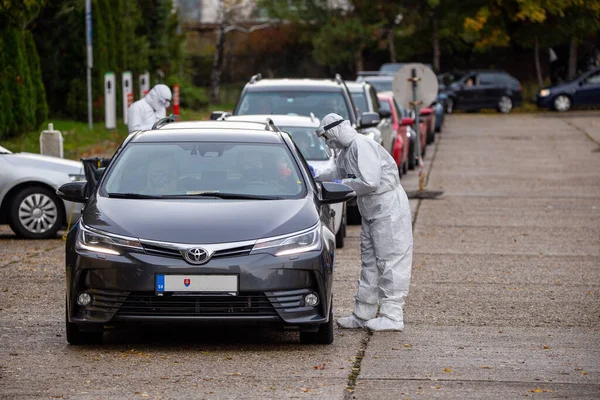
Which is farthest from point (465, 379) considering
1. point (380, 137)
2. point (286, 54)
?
point (286, 54)

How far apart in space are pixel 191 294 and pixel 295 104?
9460mm

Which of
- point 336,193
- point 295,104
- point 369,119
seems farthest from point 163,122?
point 295,104

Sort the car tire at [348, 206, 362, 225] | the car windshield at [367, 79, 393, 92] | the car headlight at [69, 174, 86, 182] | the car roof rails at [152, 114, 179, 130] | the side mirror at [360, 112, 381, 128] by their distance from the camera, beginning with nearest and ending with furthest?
the car roof rails at [152, 114, 179, 130] → the car headlight at [69, 174, 86, 182] → the side mirror at [360, 112, 381, 128] → the car tire at [348, 206, 362, 225] → the car windshield at [367, 79, 393, 92]

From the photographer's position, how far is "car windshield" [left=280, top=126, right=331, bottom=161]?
15.0m

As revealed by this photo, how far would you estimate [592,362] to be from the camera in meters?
8.16

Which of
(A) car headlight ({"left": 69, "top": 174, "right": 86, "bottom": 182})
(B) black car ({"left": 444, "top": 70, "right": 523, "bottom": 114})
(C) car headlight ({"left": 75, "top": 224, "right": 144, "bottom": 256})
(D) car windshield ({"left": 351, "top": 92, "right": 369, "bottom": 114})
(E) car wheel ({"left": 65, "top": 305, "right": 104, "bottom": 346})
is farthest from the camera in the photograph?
(B) black car ({"left": 444, "top": 70, "right": 523, "bottom": 114})

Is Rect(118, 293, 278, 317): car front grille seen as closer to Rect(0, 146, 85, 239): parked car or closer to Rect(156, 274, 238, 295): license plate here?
Rect(156, 274, 238, 295): license plate

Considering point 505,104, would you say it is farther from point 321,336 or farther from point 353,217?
point 321,336

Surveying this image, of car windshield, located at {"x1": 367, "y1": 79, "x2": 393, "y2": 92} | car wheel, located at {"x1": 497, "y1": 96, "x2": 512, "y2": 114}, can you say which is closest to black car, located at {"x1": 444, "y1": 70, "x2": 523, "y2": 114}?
car wheel, located at {"x1": 497, "y1": 96, "x2": 512, "y2": 114}

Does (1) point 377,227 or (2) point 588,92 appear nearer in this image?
(1) point 377,227

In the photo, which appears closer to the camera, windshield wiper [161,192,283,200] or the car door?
windshield wiper [161,192,283,200]

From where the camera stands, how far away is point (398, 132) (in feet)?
76.1

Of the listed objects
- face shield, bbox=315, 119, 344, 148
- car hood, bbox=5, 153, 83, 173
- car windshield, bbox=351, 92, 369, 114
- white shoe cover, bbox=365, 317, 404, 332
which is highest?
face shield, bbox=315, 119, 344, 148

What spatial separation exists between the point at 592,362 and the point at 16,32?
61.3 feet
